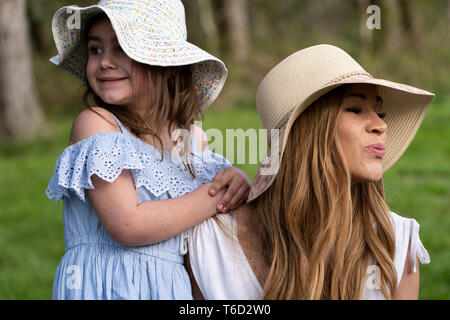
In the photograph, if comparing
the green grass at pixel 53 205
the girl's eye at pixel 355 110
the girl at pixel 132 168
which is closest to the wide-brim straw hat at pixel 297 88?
the girl's eye at pixel 355 110

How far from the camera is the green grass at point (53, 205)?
4.43 meters

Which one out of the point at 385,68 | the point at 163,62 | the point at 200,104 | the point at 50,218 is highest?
the point at 163,62

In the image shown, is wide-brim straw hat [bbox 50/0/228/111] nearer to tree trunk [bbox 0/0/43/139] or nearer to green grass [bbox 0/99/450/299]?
green grass [bbox 0/99/450/299]

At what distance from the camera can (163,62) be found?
2.45 m

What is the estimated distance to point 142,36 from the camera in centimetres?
246

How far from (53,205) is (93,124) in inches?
166

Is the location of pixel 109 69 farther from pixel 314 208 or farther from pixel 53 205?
pixel 53 205

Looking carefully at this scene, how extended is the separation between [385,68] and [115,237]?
10.6 meters

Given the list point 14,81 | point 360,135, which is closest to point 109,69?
point 360,135

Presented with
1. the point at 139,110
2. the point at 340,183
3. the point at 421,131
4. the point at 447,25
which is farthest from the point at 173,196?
the point at 447,25

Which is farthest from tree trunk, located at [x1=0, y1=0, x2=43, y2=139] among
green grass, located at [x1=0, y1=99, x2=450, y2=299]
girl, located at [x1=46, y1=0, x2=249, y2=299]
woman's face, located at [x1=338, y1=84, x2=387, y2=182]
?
woman's face, located at [x1=338, y1=84, x2=387, y2=182]

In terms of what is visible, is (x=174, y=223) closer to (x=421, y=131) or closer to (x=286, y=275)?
(x=286, y=275)

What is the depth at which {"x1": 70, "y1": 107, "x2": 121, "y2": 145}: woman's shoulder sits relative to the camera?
92.9 inches

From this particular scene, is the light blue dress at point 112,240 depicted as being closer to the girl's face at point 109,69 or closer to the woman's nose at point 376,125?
the girl's face at point 109,69
